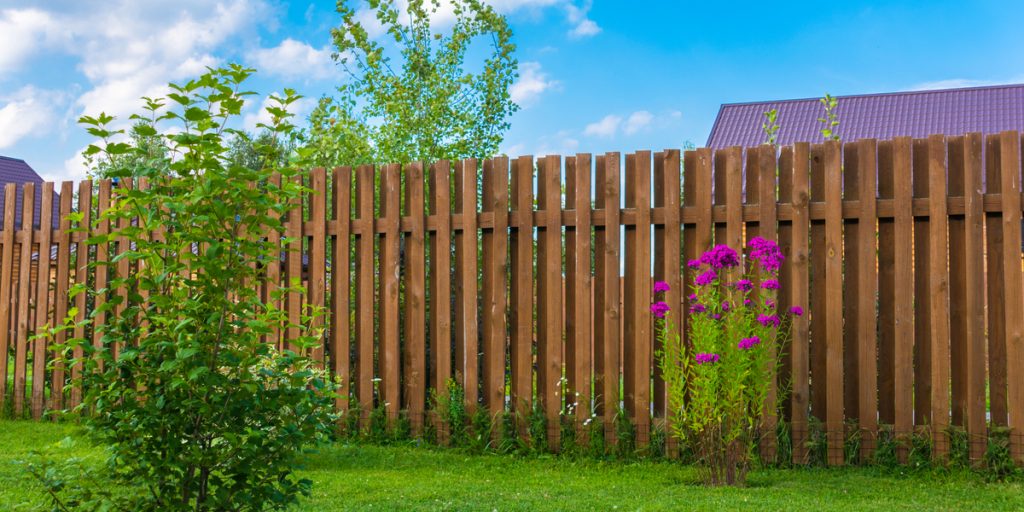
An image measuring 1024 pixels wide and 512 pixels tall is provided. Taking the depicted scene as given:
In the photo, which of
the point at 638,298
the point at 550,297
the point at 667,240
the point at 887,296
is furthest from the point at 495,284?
the point at 887,296

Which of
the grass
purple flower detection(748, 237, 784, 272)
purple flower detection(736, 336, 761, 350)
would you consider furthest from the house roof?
purple flower detection(736, 336, 761, 350)

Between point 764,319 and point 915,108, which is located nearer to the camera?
point 764,319

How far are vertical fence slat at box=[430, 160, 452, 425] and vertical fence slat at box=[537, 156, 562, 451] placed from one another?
68 centimetres

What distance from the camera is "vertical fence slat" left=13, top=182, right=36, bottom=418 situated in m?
8.70

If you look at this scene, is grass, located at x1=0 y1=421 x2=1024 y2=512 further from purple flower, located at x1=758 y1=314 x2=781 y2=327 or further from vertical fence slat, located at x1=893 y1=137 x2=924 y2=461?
purple flower, located at x1=758 y1=314 x2=781 y2=327

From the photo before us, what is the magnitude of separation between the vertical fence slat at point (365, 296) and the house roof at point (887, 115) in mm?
13750

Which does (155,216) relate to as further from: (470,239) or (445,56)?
(445,56)

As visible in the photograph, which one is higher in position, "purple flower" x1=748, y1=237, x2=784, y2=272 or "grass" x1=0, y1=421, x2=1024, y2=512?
"purple flower" x1=748, y1=237, x2=784, y2=272

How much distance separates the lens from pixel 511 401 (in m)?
6.33

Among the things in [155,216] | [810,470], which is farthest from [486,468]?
[155,216]

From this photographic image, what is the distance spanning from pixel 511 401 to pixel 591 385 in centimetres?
63

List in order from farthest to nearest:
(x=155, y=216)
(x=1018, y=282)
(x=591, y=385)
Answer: (x=591, y=385)
(x=1018, y=282)
(x=155, y=216)

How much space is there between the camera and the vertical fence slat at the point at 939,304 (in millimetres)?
5520

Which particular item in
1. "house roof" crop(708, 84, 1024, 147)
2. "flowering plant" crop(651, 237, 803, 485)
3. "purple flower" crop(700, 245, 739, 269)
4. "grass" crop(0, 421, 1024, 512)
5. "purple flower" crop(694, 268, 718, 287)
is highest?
"house roof" crop(708, 84, 1024, 147)
